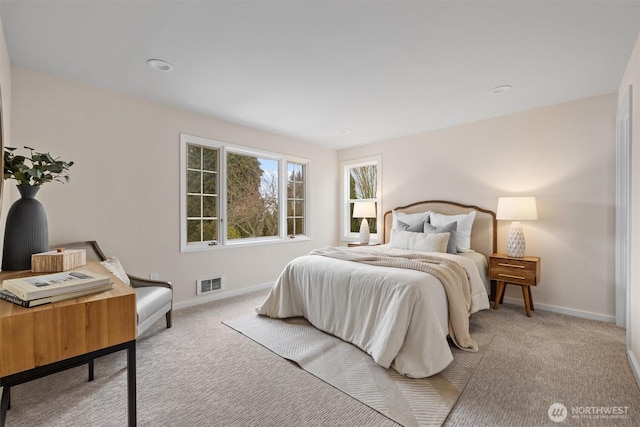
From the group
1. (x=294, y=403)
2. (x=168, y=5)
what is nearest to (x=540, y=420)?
(x=294, y=403)

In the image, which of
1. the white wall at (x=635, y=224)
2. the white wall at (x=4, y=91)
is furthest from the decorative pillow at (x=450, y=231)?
the white wall at (x=4, y=91)

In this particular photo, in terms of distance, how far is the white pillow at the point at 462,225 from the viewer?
3594mm

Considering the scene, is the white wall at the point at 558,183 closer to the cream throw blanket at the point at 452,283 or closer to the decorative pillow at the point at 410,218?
the decorative pillow at the point at 410,218

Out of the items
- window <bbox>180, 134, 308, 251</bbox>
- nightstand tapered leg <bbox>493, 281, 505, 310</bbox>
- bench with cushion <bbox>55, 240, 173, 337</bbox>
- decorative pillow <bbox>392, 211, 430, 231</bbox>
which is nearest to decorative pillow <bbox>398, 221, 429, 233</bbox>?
decorative pillow <bbox>392, 211, 430, 231</bbox>

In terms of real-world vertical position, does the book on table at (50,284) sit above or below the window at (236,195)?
below

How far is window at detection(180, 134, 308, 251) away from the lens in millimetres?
3635

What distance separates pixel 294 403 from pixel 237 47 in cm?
250

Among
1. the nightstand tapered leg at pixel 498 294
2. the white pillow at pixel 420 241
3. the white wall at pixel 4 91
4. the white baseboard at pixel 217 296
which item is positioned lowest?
the white baseboard at pixel 217 296

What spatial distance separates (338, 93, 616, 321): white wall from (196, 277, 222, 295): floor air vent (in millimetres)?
3407

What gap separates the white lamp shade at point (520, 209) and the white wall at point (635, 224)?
0.91 m

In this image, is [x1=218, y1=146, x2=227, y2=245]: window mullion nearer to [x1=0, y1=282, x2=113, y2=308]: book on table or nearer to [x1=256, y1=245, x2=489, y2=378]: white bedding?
[x1=256, y1=245, x2=489, y2=378]: white bedding

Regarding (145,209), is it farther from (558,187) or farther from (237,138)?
(558,187)

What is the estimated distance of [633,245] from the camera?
2.14m

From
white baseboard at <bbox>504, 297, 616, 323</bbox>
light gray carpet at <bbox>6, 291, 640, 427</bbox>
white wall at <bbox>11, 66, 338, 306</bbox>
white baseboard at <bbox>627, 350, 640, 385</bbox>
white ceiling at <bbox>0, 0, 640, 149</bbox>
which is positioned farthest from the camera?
white baseboard at <bbox>504, 297, 616, 323</bbox>
